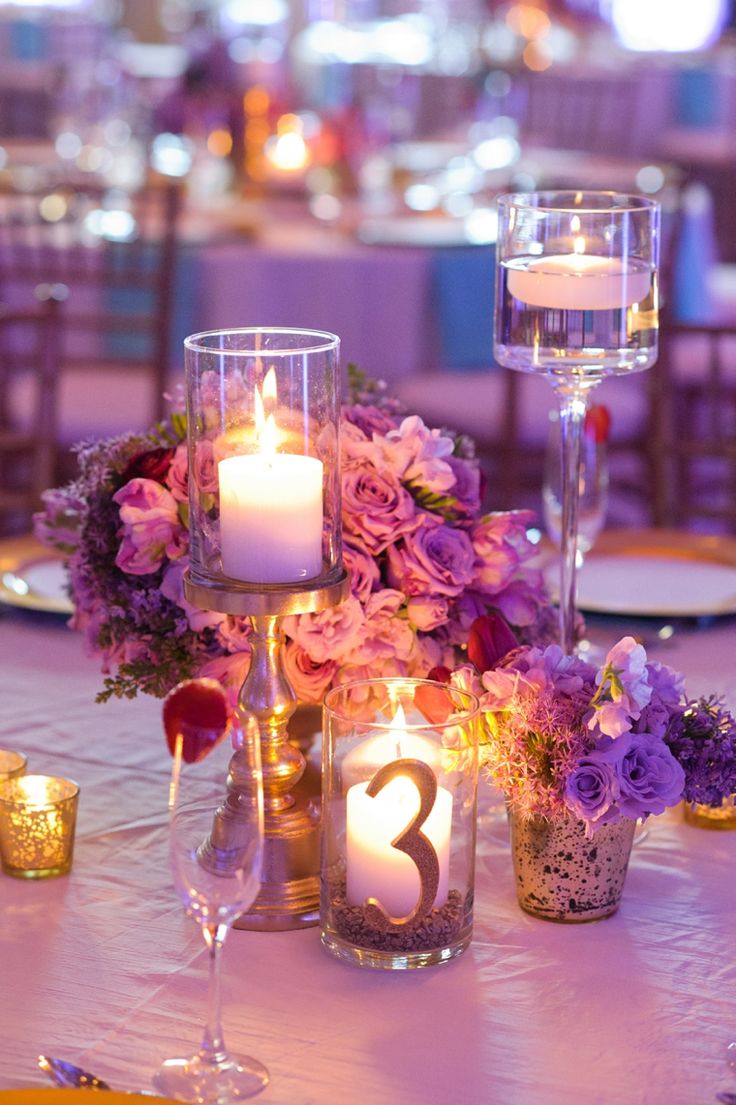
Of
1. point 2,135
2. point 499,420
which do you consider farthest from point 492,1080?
point 2,135

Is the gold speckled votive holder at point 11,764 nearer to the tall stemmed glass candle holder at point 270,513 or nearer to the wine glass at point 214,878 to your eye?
the tall stemmed glass candle holder at point 270,513

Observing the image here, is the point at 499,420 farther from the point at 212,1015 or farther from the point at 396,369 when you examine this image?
the point at 212,1015

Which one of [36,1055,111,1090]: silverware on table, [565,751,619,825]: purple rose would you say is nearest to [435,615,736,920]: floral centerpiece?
[565,751,619,825]: purple rose

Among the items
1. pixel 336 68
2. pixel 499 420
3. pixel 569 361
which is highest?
pixel 336 68

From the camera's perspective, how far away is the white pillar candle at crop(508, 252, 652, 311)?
129 cm

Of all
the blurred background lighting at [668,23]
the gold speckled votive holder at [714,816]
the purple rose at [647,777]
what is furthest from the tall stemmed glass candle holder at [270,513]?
the blurred background lighting at [668,23]

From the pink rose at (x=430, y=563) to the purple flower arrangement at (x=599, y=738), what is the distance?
0.32 feet

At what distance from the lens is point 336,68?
7.32 metres

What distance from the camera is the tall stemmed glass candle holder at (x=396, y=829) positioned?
104 centimetres

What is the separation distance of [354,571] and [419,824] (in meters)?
0.22

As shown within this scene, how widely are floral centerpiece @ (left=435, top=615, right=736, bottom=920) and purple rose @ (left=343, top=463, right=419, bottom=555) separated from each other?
0.11 metres

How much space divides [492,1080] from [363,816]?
19cm

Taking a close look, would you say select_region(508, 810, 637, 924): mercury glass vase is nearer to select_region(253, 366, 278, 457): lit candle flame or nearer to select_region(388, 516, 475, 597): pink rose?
select_region(388, 516, 475, 597): pink rose

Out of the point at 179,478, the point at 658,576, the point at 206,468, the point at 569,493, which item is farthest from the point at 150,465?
the point at 658,576
